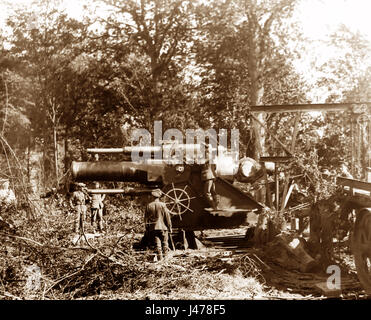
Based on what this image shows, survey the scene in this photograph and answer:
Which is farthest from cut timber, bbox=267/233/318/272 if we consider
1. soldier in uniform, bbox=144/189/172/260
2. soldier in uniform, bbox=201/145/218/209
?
soldier in uniform, bbox=144/189/172/260

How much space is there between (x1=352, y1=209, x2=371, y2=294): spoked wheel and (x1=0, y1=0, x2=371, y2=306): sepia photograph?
27mm

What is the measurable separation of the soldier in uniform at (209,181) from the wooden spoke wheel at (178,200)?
442 millimetres

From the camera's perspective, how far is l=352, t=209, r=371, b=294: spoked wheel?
23.1 ft

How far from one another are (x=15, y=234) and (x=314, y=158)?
572 cm

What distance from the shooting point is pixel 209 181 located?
11.2 metres

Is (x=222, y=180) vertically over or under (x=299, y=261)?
over

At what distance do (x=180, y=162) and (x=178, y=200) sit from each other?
879 millimetres

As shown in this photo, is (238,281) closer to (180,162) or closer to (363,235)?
(363,235)

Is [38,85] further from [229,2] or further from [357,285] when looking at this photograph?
[357,285]

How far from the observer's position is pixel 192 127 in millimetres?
22750

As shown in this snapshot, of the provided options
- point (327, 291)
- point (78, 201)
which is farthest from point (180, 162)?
point (327, 291)

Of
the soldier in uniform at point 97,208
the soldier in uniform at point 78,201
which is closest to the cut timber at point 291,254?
the soldier in uniform at point 78,201

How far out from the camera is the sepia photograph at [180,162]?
732 cm
